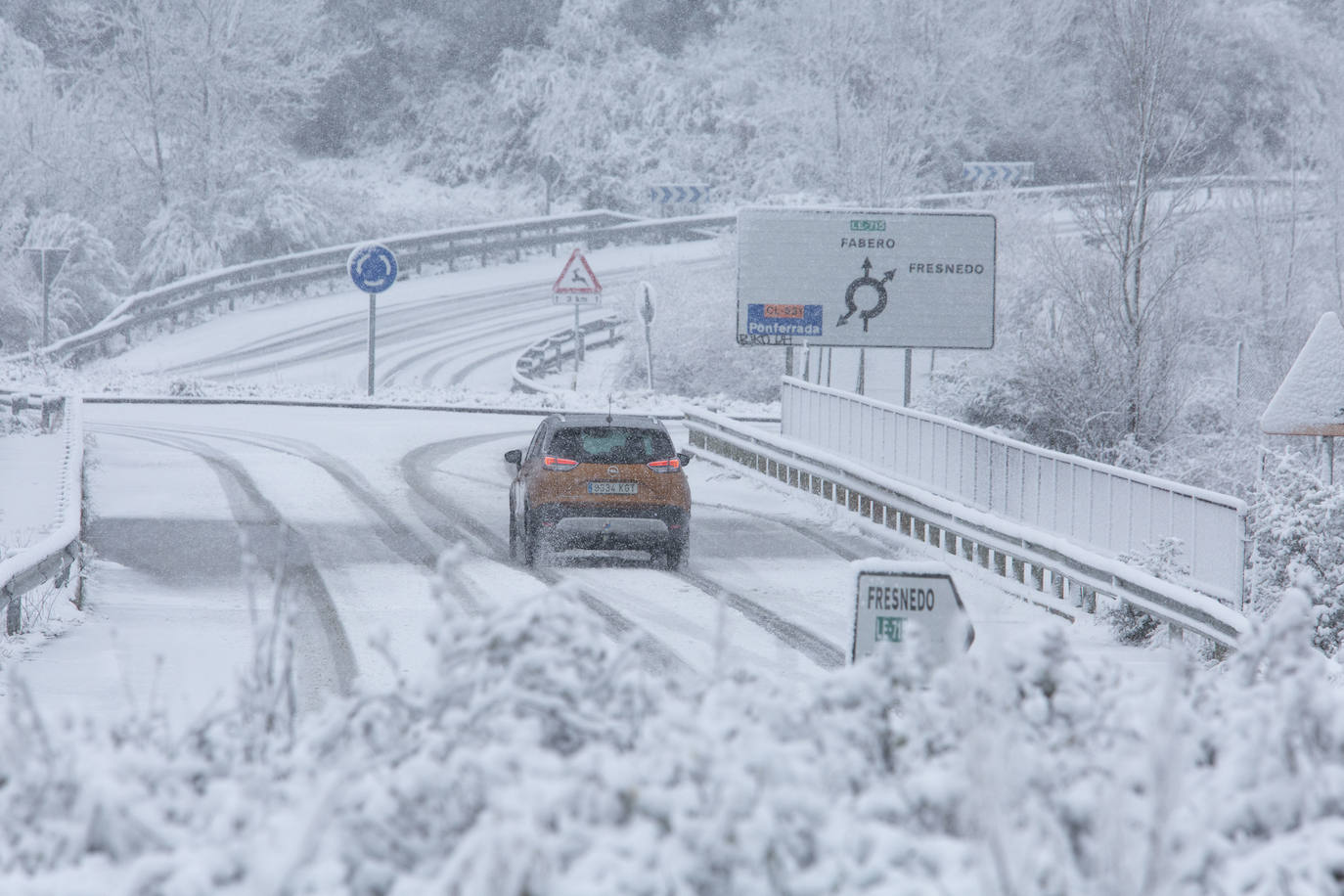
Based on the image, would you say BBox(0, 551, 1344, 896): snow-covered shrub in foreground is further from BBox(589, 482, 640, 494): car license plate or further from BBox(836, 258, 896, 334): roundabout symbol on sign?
BBox(836, 258, 896, 334): roundabout symbol on sign

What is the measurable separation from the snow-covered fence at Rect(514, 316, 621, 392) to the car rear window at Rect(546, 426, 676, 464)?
21252 millimetres

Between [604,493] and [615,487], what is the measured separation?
0.41ft

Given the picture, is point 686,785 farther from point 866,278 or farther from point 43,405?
point 43,405

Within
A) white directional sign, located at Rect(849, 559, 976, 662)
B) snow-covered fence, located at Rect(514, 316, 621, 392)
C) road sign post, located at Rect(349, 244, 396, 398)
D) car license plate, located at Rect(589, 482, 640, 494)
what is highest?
road sign post, located at Rect(349, 244, 396, 398)

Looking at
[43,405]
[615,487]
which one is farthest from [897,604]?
[43,405]

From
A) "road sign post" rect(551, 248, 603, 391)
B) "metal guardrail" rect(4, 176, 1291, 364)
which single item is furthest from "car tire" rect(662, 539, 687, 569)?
"metal guardrail" rect(4, 176, 1291, 364)

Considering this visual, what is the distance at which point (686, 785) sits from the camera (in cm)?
355

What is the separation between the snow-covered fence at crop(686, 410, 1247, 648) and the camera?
11.8 metres

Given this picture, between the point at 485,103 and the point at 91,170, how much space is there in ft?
70.2

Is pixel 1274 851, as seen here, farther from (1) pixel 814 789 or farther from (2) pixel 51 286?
(2) pixel 51 286

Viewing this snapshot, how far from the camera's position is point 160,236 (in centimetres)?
5603

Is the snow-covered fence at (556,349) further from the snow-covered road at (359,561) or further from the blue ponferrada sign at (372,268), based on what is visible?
the snow-covered road at (359,561)

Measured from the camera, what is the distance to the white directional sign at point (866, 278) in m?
26.8

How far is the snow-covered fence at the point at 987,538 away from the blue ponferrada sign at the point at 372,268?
10.4 metres
